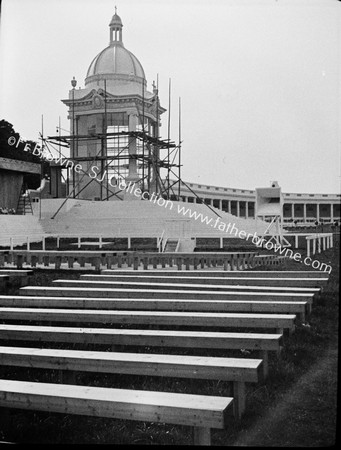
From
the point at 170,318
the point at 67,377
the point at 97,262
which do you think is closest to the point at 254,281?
the point at 170,318

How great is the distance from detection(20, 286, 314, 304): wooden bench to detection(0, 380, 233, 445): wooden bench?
320 centimetres

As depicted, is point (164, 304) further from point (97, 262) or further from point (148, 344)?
point (97, 262)

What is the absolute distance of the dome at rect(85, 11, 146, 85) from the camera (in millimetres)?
46031

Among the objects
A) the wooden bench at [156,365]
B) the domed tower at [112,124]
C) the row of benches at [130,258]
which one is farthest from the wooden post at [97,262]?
the domed tower at [112,124]

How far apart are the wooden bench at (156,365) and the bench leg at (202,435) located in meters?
0.57

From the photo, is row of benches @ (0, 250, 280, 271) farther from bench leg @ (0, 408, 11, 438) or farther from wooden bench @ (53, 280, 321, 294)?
bench leg @ (0, 408, 11, 438)

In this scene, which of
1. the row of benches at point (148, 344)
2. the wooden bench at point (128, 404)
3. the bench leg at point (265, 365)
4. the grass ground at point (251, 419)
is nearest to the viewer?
the wooden bench at point (128, 404)

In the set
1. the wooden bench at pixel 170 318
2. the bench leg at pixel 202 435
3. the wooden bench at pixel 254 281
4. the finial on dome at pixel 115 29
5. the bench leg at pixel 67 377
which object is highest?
the finial on dome at pixel 115 29

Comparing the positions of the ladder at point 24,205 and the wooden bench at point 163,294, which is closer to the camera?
the wooden bench at point 163,294

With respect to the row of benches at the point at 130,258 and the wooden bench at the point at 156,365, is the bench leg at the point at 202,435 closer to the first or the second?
the wooden bench at the point at 156,365

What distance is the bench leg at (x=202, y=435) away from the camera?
3.54m

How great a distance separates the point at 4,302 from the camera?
22.8ft

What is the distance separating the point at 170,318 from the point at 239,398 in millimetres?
1623

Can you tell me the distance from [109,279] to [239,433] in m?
5.33
